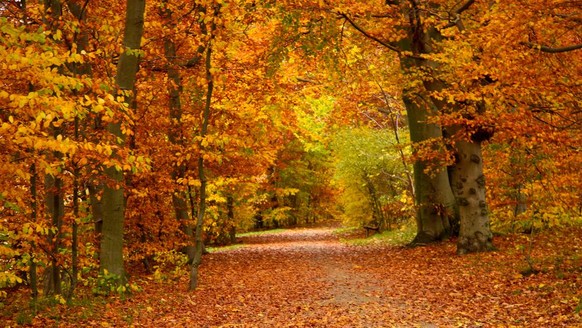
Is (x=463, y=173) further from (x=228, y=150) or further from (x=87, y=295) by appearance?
(x=87, y=295)

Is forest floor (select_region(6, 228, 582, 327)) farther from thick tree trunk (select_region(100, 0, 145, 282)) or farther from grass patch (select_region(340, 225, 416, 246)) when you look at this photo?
grass patch (select_region(340, 225, 416, 246))

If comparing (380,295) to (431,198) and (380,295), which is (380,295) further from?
(431,198)

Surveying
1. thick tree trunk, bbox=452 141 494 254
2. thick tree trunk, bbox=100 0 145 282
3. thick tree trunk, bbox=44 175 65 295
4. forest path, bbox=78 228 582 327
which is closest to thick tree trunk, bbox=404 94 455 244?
forest path, bbox=78 228 582 327

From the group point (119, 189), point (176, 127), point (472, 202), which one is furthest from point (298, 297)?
point (176, 127)

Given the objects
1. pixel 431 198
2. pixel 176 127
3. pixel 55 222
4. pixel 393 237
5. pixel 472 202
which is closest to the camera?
pixel 55 222

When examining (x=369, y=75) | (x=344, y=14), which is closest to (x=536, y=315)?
(x=344, y=14)

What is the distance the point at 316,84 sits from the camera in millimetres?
22516

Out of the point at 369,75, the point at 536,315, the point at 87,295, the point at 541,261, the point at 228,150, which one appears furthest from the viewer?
the point at 369,75

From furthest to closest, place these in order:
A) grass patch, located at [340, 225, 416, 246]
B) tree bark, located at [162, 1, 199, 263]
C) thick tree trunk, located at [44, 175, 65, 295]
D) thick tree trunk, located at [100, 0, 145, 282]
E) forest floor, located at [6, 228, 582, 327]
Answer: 1. grass patch, located at [340, 225, 416, 246]
2. tree bark, located at [162, 1, 199, 263]
3. thick tree trunk, located at [100, 0, 145, 282]
4. thick tree trunk, located at [44, 175, 65, 295]
5. forest floor, located at [6, 228, 582, 327]

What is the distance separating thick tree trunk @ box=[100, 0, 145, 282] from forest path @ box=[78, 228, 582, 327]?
0.84 m

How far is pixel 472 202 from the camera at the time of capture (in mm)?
14773

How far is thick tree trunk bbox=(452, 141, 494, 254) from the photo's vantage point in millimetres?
14750

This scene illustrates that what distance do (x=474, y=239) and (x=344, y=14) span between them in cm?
677

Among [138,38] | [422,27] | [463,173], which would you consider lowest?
[463,173]
